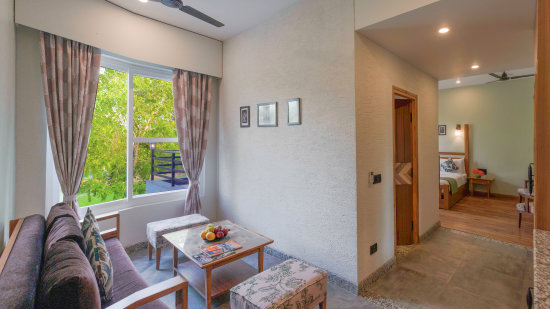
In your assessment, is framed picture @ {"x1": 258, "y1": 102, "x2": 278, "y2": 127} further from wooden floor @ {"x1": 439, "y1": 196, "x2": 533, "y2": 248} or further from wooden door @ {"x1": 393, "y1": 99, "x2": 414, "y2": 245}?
wooden floor @ {"x1": 439, "y1": 196, "x2": 533, "y2": 248}

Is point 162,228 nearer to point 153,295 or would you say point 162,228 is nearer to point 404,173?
point 153,295

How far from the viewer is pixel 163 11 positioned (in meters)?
2.91

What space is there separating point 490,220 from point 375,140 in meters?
3.48

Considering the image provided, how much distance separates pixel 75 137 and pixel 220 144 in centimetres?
180

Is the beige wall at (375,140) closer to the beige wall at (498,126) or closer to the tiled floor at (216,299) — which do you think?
the tiled floor at (216,299)

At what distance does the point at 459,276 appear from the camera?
2605 millimetres

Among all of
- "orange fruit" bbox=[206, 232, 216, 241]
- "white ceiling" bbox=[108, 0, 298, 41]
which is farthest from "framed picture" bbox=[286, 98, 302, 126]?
"orange fruit" bbox=[206, 232, 216, 241]

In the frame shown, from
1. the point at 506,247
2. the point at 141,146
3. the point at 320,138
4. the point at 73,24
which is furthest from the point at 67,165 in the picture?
the point at 506,247

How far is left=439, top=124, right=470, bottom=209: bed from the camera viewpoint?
5082mm

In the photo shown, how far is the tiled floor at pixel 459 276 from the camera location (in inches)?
87.5

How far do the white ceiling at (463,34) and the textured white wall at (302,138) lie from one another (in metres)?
0.47

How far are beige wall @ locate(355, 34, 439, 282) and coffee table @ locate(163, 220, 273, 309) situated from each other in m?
0.98

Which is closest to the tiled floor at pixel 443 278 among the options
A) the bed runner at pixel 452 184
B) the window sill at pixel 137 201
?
the window sill at pixel 137 201

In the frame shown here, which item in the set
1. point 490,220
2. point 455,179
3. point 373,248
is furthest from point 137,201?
point 455,179
